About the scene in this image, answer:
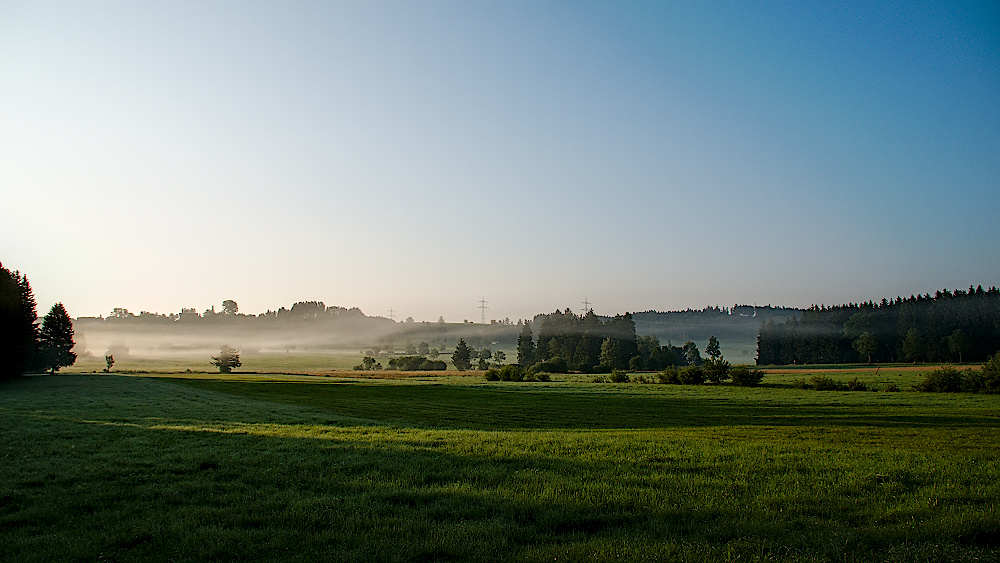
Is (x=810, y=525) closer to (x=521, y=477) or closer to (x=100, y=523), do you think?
(x=521, y=477)

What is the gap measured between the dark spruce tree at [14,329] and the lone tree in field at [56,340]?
1291cm

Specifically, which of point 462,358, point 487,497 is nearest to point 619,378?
point 487,497

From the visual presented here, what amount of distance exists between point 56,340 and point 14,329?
30073 millimetres

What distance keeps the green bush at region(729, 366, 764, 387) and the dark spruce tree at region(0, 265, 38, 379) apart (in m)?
93.7

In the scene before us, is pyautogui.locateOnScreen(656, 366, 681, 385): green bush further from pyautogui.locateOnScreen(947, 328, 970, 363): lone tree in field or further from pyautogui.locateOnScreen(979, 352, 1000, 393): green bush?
pyautogui.locateOnScreen(947, 328, 970, 363): lone tree in field

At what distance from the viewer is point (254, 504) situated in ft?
30.9

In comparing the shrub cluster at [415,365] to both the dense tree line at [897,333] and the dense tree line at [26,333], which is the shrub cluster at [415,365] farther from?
the dense tree line at [897,333]

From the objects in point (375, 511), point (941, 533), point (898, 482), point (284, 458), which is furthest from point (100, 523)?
point (898, 482)

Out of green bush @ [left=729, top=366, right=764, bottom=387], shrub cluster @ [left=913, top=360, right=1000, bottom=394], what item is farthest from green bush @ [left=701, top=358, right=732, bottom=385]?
shrub cluster @ [left=913, top=360, right=1000, bottom=394]

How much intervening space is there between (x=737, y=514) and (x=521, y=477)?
428 cm

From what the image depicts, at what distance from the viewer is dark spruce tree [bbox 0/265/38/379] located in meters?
66.2

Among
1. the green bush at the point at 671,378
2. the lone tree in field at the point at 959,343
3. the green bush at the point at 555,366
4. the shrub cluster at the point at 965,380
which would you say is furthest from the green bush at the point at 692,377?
the lone tree in field at the point at 959,343

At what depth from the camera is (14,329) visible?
68.4m

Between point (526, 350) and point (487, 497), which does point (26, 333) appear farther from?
point (526, 350)
